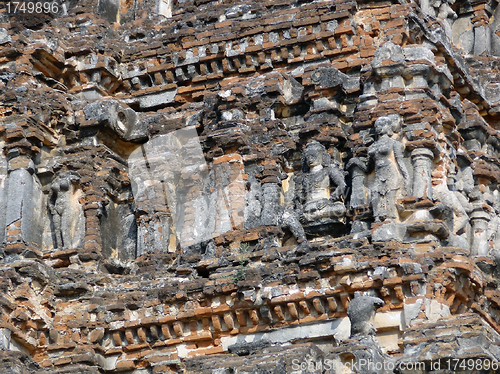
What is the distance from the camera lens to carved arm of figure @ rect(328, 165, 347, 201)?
2177cm

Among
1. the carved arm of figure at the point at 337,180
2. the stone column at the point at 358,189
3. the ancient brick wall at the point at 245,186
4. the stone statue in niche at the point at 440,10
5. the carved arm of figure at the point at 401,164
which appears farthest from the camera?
the stone statue in niche at the point at 440,10

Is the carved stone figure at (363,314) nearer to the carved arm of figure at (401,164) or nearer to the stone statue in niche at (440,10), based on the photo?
the carved arm of figure at (401,164)

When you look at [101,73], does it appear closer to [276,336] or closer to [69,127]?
[69,127]

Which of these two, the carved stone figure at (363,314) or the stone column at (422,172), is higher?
the stone column at (422,172)

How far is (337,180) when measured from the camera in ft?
71.9

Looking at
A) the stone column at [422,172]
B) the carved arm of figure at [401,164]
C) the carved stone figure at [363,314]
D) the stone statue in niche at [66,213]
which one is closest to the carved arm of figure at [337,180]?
the carved arm of figure at [401,164]

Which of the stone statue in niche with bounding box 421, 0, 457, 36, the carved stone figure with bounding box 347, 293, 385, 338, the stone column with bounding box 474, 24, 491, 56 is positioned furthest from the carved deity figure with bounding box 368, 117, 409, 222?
the stone column with bounding box 474, 24, 491, 56

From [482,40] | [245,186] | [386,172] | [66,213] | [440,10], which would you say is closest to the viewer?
[386,172]

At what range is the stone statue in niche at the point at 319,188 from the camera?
21.6 metres

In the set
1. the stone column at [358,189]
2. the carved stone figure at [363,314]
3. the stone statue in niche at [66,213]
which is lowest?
the carved stone figure at [363,314]

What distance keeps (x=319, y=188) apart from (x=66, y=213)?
4205 millimetres

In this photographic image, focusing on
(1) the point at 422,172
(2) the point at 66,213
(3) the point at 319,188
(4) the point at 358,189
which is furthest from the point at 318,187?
(2) the point at 66,213

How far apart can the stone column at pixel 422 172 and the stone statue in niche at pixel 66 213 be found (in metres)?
5.45

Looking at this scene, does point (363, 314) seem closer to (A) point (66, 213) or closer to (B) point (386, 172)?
(B) point (386, 172)
